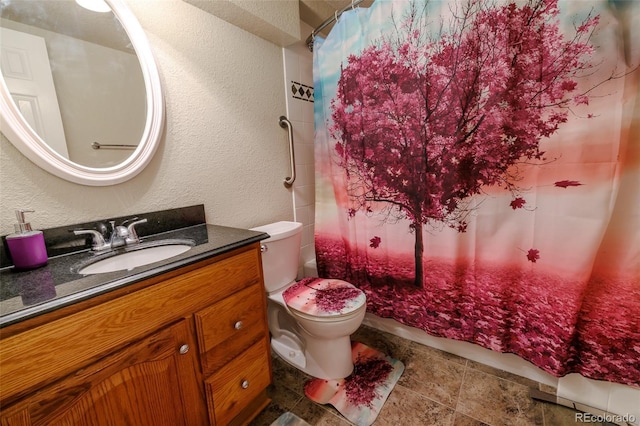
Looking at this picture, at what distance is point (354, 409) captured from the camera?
3.79 ft

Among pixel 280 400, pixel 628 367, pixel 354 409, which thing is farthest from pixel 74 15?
pixel 628 367

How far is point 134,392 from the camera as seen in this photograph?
70 cm

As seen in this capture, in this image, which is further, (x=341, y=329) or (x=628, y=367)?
(x=341, y=329)

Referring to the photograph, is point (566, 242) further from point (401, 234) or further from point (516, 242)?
point (401, 234)

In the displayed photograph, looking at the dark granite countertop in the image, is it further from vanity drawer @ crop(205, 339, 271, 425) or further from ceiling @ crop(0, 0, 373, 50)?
ceiling @ crop(0, 0, 373, 50)

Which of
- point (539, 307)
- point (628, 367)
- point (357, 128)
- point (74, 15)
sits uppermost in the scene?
point (74, 15)

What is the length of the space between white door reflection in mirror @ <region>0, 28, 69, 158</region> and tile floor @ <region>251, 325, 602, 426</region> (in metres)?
1.39

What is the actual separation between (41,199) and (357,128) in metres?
1.35

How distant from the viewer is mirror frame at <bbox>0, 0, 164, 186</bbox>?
0.81m

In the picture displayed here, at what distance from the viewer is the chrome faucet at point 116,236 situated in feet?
3.10

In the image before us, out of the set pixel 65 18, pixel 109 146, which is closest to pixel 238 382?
pixel 109 146

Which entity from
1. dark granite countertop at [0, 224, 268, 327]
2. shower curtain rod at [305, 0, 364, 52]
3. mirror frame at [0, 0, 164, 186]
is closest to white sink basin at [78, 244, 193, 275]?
dark granite countertop at [0, 224, 268, 327]

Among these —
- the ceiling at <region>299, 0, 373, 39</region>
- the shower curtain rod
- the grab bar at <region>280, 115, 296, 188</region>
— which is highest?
the ceiling at <region>299, 0, 373, 39</region>

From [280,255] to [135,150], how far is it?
818 mm
